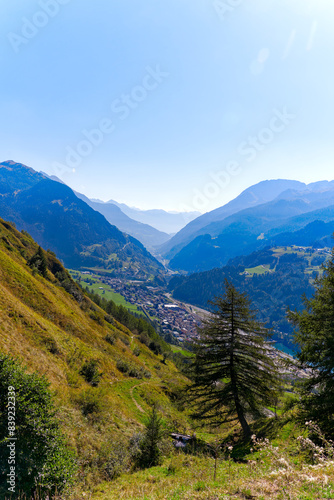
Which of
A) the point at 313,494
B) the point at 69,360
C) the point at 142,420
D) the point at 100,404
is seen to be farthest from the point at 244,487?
the point at 69,360

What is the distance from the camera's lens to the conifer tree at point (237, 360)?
18.4 metres

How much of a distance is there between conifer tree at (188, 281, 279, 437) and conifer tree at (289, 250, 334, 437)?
3.38m

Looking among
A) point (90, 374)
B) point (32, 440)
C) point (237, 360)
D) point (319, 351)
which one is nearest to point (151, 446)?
point (32, 440)

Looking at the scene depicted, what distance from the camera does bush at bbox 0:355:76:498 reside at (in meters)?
9.07

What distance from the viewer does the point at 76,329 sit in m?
35.2

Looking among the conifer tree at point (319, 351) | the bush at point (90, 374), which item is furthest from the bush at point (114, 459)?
the conifer tree at point (319, 351)

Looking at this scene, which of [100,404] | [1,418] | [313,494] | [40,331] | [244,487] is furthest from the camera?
[40,331]

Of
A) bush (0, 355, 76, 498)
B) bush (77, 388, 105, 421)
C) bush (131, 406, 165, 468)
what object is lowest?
bush (131, 406, 165, 468)

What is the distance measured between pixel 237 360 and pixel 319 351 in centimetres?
664

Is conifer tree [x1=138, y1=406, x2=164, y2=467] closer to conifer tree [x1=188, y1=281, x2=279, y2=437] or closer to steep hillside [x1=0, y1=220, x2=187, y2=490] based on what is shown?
steep hillside [x1=0, y1=220, x2=187, y2=490]

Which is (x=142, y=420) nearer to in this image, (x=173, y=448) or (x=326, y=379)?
(x=173, y=448)

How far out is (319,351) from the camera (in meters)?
14.3

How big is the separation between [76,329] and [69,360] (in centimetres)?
1184

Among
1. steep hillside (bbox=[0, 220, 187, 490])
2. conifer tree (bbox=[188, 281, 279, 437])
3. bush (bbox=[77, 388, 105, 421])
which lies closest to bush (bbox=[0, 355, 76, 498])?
steep hillside (bbox=[0, 220, 187, 490])
